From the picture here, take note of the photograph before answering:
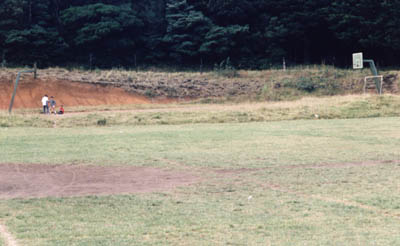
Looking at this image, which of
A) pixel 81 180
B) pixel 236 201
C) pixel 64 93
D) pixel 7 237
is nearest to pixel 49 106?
pixel 64 93

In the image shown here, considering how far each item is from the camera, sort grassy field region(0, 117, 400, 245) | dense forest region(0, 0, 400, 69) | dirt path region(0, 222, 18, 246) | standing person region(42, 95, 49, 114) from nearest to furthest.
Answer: dirt path region(0, 222, 18, 246)
grassy field region(0, 117, 400, 245)
standing person region(42, 95, 49, 114)
dense forest region(0, 0, 400, 69)

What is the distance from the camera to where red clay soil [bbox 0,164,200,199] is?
12852mm

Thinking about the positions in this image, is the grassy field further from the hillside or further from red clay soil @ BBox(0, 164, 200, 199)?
the hillside

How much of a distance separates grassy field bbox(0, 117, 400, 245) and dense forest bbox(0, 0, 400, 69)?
137ft

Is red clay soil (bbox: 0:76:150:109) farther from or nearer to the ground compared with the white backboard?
nearer to the ground

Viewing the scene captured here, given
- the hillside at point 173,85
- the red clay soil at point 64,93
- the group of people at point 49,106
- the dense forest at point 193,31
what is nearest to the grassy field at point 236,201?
the group of people at point 49,106

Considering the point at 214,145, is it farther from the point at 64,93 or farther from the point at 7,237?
the point at 64,93

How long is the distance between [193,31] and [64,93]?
879 inches

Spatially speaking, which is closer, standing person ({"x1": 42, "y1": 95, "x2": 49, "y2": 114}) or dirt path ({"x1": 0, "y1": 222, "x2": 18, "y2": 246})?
dirt path ({"x1": 0, "y1": 222, "x2": 18, "y2": 246})

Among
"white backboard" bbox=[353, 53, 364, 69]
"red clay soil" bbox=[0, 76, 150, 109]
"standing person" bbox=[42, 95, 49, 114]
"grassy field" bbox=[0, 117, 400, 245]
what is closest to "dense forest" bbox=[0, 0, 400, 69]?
"red clay soil" bbox=[0, 76, 150, 109]

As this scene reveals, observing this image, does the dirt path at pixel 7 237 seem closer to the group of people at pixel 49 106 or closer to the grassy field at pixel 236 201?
the grassy field at pixel 236 201

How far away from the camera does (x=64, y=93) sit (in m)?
50.4

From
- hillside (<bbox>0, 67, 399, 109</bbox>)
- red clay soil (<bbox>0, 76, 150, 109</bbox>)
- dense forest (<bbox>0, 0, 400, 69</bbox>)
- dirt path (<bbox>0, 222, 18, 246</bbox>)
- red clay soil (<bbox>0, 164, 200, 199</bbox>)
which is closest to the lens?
dirt path (<bbox>0, 222, 18, 246</bbox>)

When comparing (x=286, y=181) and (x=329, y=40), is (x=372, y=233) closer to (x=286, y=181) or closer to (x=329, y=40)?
(x=286, y=181)
